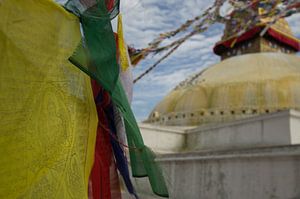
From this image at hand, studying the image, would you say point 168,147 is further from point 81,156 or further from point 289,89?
point 81,156

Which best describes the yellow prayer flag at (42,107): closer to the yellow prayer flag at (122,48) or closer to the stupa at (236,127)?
the yellow prayer flag at (122,48)

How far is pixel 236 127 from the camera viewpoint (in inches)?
310

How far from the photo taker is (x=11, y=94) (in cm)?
180

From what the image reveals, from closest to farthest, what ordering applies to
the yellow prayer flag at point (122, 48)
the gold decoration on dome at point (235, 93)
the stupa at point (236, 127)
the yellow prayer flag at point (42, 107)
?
the yellow prayer flag at point (42, 107), the yellow prayer flag at point (122, 48), the stupa at point (236, 127), the gold decoration on dome at point (235, 93)

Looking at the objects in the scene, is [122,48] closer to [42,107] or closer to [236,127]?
[42,107]

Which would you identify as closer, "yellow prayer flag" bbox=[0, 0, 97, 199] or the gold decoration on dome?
"yellow prayer flag" bbox=[0, 0, 97, 199]

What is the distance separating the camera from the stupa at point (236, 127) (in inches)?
188

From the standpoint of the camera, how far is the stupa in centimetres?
477

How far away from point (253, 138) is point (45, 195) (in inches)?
243

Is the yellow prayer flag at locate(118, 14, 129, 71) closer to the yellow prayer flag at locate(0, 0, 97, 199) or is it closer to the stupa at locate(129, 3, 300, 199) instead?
the yellow prayer flag at locate(0, 0, 97, 199)

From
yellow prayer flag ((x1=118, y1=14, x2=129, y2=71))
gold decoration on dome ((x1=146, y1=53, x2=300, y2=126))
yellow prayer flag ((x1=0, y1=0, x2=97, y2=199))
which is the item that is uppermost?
gold decoration on dome ((x1=146, y1=53, x2=300, y2=126))

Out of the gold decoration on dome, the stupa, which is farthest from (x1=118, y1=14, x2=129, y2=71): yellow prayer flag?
the gold decoration on dome

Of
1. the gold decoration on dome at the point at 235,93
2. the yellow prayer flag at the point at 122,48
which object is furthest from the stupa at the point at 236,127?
the yellow prayer flag at the point at 122,48

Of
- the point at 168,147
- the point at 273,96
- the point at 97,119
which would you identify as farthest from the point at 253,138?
the point at 97,119
